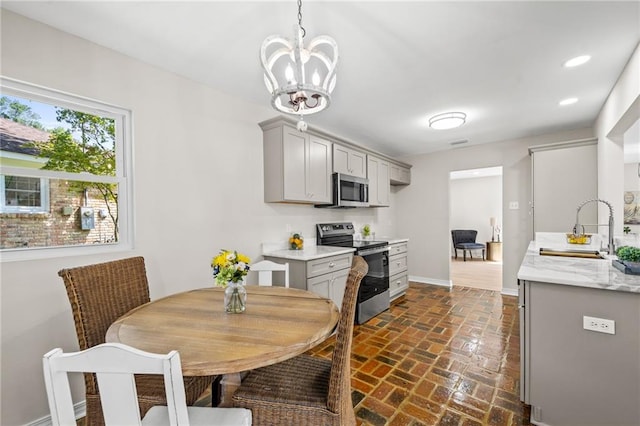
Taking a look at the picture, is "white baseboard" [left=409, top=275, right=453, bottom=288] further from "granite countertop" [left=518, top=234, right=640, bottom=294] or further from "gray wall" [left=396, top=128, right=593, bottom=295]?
"granite countertop" [left=518, top=234, right=640, bottom=294]

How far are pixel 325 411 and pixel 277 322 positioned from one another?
0.42 m

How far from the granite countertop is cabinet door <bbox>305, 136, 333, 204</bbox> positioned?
2.11 meters

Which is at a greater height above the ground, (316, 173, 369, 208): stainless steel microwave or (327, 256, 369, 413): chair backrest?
(316, 173, 369, 208): stainless steel microwave

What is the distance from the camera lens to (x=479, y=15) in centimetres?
173

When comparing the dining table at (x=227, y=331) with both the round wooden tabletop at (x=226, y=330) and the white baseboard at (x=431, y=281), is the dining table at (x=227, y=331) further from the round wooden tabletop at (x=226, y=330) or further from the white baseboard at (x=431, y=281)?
the white baseboard at (x=431, y=281)

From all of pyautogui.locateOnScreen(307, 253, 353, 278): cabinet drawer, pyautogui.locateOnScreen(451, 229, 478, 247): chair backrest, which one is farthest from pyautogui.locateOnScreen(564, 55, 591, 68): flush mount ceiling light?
pyautogui.locateOnScreen(451, 229, 478, 247): chair backrest

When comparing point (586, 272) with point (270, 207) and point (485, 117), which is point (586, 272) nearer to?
point (485, 117)

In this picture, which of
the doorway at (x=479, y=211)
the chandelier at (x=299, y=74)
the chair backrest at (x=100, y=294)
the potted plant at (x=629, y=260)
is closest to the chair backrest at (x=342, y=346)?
the chandelier at (x=299, y=74)

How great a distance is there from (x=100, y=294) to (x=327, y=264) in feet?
6.37

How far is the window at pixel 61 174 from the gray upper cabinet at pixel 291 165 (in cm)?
131

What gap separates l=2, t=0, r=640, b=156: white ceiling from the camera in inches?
65.9

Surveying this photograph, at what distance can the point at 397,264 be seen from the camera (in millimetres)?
4312

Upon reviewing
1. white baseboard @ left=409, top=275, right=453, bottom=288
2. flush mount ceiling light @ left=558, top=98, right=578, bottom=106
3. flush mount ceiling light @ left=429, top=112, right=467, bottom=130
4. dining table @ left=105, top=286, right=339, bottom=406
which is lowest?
white baseboard @ left=409, top=275, right=453, bottom=288

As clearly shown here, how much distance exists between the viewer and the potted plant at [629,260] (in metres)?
1.61
